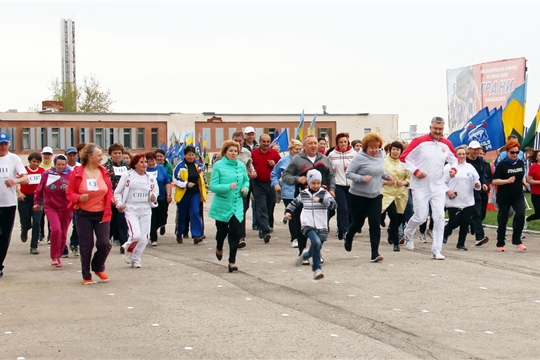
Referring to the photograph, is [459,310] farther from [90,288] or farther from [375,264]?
[90,288]

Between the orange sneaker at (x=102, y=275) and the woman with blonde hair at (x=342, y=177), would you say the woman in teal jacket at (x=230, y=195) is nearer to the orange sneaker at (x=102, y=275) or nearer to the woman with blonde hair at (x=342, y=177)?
the orange sneaker at (x=102, y=275)

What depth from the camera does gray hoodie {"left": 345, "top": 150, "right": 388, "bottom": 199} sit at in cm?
1280

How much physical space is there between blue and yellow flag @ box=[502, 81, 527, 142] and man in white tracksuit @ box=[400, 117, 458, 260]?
841 cm

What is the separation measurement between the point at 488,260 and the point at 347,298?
12.9ft

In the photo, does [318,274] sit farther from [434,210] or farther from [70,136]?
[70,136]

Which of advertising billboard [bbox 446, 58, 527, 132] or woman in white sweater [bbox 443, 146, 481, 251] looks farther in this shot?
advertising billboard [bbox 446, 58, 527, 132]

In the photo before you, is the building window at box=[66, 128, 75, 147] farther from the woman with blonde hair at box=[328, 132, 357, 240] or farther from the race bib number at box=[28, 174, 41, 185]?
the race bib number at box=[28, 174, 41, 185]

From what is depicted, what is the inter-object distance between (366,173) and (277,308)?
4394 millimetres

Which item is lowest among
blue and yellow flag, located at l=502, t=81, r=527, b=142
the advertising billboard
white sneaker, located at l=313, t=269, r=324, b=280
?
white sneaker, located at l=313, t=269, r=324, b=280

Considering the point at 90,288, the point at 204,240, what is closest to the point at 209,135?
the point at 204,240

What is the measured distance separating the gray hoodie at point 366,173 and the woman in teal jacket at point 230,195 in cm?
177

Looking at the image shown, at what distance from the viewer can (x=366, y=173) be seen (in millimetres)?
12891

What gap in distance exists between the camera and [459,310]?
8805 millimetres

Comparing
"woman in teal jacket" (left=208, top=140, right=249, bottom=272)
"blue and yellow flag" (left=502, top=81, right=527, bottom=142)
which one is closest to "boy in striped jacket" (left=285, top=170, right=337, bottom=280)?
"woman in teal jacket" (left=208, top=140, right=249, bottom=272)
